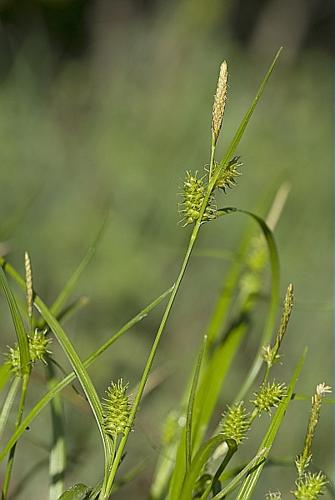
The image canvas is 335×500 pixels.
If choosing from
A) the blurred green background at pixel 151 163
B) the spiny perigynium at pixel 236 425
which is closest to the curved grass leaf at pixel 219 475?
the spiny perigynium at pixel 236 425

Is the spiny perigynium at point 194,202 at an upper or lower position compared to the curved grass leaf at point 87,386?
upper

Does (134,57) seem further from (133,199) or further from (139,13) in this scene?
(133,199)

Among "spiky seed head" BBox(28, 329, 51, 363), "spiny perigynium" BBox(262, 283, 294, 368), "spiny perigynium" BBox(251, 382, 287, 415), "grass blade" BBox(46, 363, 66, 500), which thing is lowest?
"grass blade" BBox(46, 363, 66, 500)

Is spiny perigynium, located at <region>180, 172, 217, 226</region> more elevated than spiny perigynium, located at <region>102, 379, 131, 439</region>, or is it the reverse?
spiny perigynium, located at <region>180, 172, 217, 226</region>

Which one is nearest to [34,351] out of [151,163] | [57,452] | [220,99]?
[57,452]

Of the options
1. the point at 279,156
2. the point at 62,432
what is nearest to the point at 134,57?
the point at 279,156

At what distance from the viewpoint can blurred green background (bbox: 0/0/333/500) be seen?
1783mm

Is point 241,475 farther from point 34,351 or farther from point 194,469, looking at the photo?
point 34,351

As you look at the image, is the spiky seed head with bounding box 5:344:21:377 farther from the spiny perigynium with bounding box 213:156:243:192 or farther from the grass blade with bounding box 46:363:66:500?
the spiny perigynium with bounding box 213:156:243:192

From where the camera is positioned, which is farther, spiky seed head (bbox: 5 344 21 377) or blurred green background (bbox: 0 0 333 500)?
blurred green background (bbox: 0 0 333 500)

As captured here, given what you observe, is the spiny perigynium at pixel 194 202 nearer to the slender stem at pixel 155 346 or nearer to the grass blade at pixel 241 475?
the slender stem at pixel 155 346

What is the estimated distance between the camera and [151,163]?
237cm

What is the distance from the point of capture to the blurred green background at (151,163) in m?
1.78

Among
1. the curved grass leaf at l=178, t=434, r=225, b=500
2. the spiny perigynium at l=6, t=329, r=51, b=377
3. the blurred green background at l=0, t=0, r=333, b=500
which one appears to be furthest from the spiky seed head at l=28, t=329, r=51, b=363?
the blurred green background at l=0, t=0, r=333, b=500
